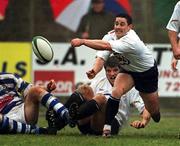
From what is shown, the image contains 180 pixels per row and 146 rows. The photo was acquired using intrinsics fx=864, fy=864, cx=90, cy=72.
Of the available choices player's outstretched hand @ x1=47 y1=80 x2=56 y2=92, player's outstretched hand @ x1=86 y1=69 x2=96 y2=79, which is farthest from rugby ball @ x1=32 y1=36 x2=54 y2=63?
player's outstretched hand @ x1=86 y1=69 x2=96 y2=79

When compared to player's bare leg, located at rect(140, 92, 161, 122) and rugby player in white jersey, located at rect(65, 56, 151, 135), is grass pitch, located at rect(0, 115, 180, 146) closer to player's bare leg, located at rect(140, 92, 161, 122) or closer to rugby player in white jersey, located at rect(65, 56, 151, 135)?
rugby player in white jersey, located at rect(65, 56, 151, 135)

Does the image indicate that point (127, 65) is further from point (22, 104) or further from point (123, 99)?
point (22, 104)

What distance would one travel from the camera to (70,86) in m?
16.7

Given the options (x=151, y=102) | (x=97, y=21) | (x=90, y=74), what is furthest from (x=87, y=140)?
(x=97, y=21)

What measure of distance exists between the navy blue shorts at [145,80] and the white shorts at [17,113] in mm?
1296

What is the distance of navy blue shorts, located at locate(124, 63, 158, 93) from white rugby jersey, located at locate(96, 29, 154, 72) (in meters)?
0.06

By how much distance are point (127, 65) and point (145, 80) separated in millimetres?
294

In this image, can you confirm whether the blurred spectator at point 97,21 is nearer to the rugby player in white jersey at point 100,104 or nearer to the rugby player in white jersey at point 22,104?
the rugby player in white jersey at point 100,104

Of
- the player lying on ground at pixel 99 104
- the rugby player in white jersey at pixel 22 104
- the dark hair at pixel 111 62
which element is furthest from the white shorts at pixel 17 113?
the dark hair at pixel 111 62

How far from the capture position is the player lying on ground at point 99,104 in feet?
31.9

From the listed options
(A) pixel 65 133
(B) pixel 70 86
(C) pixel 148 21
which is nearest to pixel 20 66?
(B) pixel 70 86

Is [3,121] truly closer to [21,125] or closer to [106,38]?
[21,125]

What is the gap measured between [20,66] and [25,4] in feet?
6.02

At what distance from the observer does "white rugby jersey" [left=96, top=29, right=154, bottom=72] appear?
31.0 ft
